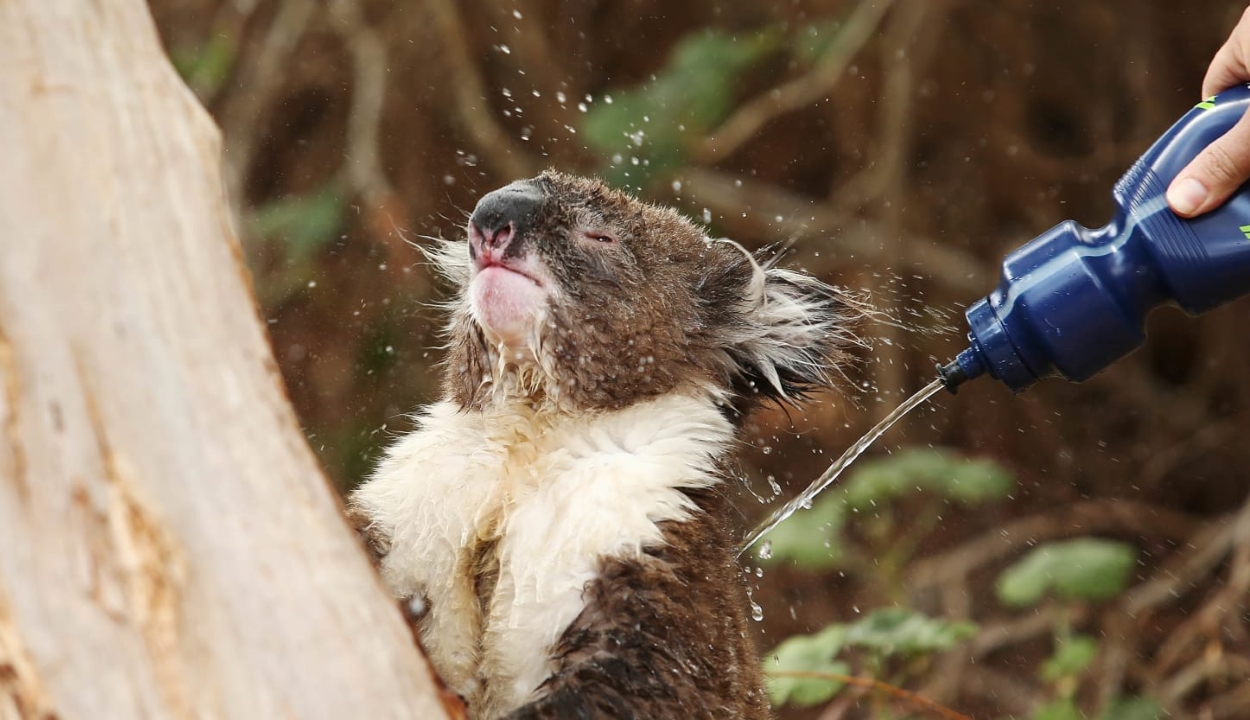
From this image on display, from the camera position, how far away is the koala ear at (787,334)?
2.96 metres

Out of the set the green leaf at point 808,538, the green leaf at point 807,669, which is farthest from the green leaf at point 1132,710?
the green leaf at point 807,669

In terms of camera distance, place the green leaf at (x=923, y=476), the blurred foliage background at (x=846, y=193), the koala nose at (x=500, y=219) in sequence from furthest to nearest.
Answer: the blurred foliage background at (x=846, y=193), the green leaf at (x=923, y=476), the koala nose at (x=500, y=219)

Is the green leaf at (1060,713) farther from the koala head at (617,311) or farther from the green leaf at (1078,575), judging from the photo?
the koala head at (617,311)

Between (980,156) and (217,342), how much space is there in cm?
603

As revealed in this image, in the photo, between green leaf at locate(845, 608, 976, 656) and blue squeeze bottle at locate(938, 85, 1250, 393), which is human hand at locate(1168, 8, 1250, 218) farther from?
green leaf at locate(845, 608, 976, 656)

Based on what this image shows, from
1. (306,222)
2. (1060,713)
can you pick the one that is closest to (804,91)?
(306,222)

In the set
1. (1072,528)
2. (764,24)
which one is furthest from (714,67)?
(1072,528)

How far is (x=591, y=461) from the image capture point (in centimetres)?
258

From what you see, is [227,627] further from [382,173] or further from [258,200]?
[258,200]

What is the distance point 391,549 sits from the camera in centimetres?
261

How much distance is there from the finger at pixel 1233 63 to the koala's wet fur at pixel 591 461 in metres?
0.92

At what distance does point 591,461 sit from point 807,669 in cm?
116

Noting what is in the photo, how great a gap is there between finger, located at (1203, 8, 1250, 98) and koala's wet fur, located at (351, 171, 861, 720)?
0.92m

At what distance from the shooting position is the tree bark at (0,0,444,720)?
145cm
